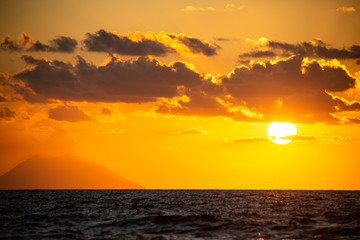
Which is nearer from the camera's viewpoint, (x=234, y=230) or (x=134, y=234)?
(x=134, y=234)

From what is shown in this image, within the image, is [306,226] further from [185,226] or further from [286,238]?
[185,226]

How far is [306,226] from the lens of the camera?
162 ft

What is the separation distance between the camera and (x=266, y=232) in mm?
44844

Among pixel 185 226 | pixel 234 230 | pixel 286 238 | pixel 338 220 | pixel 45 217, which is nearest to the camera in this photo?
pixel 286 238

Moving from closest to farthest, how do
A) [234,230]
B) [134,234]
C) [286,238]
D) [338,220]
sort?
1. [286,238]
2. [134,234]
3. [234,230]
4. [338,220]

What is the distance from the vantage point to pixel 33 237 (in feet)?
138

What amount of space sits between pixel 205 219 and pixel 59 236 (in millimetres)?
21581

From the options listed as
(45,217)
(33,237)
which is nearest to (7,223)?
(45,217)

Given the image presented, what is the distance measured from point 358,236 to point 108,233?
25.4 meters

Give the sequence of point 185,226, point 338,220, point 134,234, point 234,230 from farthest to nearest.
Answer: point 338,220, point 185,226, point 234,230, point 134,234

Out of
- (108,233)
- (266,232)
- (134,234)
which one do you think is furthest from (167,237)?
(266,232)

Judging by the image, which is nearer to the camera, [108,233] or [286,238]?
[286,238]

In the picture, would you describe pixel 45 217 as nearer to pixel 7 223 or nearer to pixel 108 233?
pixel 7 223

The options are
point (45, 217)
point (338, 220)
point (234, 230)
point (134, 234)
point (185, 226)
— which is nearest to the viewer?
point (134, 234)
